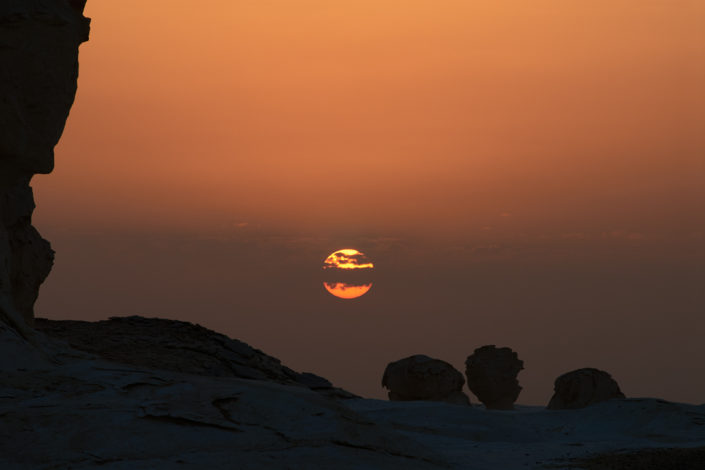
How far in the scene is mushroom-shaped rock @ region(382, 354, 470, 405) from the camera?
913 inches

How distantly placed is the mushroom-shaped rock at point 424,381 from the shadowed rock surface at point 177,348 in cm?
329

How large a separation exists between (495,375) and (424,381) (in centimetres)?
357

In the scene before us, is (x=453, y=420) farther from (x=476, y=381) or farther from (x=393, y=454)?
(x=476, y=381)

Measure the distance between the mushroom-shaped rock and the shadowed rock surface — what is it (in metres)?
3.29

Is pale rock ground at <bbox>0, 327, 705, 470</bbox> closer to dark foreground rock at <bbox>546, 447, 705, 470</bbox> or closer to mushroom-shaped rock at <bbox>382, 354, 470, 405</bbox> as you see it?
dark foreground rock at <bbox>546, 447, 705, 470</bbox>

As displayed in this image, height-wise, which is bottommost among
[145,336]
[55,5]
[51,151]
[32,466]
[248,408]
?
[32,466]

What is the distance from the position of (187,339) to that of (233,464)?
39.9 feet

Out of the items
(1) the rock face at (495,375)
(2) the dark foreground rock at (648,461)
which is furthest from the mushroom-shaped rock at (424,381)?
(2) the dark foreground rock at (648,461)

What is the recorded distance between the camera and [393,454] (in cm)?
904

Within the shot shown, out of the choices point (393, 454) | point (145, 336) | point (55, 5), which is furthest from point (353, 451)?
point (145, 336)

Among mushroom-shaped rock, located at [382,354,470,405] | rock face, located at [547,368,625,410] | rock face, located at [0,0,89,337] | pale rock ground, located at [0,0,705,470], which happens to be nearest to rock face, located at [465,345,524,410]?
mushroom-shaped rock, located at [382,354,470,405]

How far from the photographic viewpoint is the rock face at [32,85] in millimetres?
11953

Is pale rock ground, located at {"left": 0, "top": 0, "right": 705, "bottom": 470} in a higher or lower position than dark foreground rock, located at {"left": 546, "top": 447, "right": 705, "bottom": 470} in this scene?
higher

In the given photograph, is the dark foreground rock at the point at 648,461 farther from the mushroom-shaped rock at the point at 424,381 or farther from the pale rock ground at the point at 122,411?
the mushroom-shaped rock at the point at 424,381
